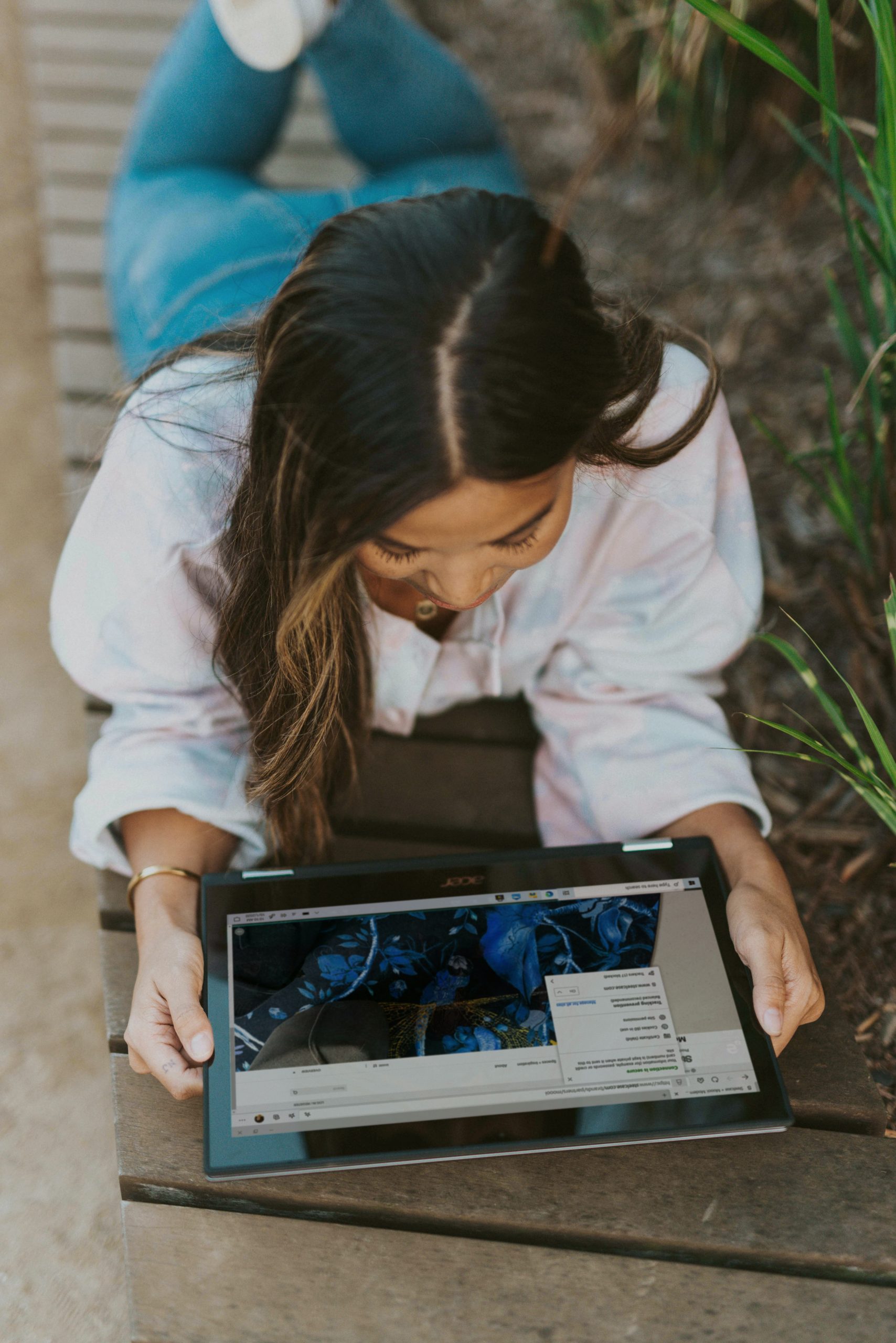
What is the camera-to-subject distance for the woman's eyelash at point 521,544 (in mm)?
899

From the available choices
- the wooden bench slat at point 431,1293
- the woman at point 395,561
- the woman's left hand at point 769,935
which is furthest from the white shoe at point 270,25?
the wooden bench slat at point 431,1293

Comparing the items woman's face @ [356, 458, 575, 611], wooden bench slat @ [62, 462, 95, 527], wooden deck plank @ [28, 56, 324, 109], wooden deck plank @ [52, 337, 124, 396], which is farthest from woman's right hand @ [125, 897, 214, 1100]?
wooden deck plank @ [28, 56, 324, 109]

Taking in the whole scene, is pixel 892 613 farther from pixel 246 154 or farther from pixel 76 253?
pixel 76 253

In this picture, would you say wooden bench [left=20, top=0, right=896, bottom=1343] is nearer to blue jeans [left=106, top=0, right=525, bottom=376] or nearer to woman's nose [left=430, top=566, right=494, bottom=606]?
woman's nose [left=430, top=566, right=494, bottom=606]

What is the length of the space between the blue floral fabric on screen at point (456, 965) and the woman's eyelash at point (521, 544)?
336 mm

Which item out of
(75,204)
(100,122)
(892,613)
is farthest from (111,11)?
(892,613)

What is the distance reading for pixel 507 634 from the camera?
50.5 inches

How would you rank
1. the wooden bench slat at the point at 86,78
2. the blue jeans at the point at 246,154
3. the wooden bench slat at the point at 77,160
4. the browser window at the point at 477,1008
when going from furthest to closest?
the wooden bench slat at the point at 86,78 < the wooden bench slat at the point at 77,160 < the blue jeans at the point at 246,154 < the browser window at the point at 477,1008

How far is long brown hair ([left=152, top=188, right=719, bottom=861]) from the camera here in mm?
802

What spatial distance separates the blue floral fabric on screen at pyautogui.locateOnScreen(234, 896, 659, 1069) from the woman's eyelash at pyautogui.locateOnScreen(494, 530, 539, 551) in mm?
336

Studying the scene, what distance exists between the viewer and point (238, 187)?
1.75 meters

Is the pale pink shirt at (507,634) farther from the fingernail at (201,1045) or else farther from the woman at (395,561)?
the fingernail at (201,1045)

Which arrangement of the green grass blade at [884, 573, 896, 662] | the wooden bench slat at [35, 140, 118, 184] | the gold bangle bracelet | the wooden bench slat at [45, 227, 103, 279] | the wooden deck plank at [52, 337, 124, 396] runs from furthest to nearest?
1. the wooden bench slat at [35, 140, 118, 184]
2. the wooden bench slat at [45, 227, 103, 279]
3. the wooden deck plank at [52, 337, 124, 396]
4. the gold bangle bracelet
5. the green grass blade at [884, 573, 896, 662]

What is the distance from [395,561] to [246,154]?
1222 millimetres
